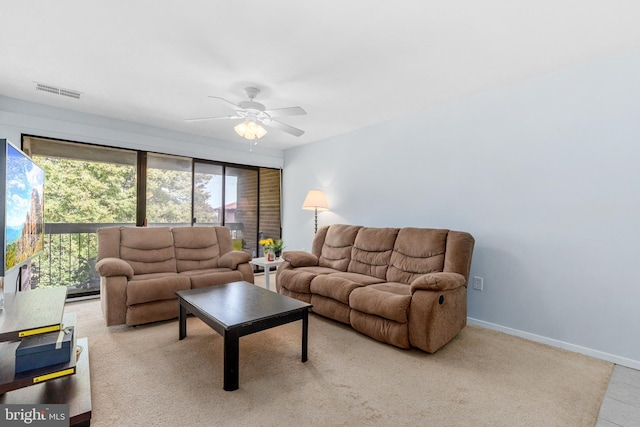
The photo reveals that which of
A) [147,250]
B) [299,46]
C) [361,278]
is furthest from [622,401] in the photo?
[147,250]

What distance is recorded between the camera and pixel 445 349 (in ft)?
8.31

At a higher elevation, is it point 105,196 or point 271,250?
point 105,196

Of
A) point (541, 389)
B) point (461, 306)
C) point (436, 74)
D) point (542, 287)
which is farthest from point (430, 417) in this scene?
point (436, 74)

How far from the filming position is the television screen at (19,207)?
157cm

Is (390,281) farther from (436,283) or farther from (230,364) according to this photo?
(230,364)

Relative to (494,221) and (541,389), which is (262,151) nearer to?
(494,221)

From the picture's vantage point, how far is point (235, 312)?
2.16m

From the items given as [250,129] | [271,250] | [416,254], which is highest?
[250,129]

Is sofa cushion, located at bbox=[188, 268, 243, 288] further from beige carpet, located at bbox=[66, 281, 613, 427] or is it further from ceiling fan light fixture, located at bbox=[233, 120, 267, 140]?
ceiling fan light fixture, located at bbox=[233, 120, 267, 140]

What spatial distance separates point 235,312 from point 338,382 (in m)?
0.86

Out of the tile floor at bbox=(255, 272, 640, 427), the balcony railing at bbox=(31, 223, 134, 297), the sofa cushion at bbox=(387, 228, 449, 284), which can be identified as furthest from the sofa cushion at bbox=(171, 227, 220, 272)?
the tile floor at bbox=(255, 272, 640, 427)

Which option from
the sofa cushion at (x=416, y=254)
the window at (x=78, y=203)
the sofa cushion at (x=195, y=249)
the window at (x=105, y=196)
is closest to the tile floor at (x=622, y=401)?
the sofa cushion at (x=416, y=254)

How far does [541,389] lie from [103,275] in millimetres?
3681

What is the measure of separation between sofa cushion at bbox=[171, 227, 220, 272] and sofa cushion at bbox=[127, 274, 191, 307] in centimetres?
58
